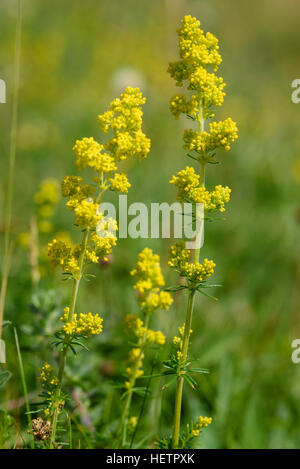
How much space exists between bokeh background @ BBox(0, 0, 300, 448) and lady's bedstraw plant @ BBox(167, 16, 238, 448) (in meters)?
0.29

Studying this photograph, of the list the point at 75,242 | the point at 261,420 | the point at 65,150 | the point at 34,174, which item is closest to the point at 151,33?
the point at 65,150

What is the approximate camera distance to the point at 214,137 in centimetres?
155

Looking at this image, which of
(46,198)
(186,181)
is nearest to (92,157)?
(186,181)

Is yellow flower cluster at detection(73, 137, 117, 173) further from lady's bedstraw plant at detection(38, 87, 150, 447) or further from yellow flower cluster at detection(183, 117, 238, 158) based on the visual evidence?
yellow flower cluster at detection(183, 117, 238, 158)

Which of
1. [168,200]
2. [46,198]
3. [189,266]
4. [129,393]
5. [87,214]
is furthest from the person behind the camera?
[168,200]

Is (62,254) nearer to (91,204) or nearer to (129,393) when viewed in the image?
(91,204)

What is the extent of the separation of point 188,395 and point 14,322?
36.2 inches

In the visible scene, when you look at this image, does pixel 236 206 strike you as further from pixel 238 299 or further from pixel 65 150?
pixel 65 150

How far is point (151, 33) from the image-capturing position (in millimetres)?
9211

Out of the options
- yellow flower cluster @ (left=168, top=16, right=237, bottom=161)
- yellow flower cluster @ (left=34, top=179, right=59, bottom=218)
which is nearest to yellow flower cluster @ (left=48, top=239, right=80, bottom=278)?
yellow flower cluster @ (left=168, top=16, right=237, bottom=161)

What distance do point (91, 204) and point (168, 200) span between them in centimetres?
308

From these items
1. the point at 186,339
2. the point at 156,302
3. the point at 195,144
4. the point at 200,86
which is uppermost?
the point at 200,86

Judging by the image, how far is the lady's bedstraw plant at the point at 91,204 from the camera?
→ 4.76 ft

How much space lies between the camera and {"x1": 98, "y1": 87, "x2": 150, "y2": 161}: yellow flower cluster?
1.50 m
